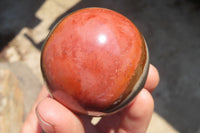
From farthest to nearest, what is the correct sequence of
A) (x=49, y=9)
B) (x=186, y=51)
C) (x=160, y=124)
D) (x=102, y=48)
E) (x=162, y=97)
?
(x=49, y=9)
(x=186, y=51)
(x=162, y=97)
(x=160, y=124)
(x=102, y=48)

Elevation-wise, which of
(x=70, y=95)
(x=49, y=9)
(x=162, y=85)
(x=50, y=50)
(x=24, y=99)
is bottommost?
(x=162, y=85)

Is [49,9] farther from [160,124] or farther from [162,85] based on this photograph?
[160,124]

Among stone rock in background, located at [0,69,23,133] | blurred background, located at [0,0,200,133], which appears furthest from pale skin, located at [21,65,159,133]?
blurred background, located at [0,0,200,133]

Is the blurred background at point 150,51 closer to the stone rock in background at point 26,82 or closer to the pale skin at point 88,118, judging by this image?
the stone rock in background at point 26,82

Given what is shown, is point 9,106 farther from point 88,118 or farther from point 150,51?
point 150,51

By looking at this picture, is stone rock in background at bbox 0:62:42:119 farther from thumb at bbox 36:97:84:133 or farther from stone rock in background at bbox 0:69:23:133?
thumb at bbox 36:97:84:133

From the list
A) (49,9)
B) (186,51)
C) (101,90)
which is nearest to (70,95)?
(101,90)

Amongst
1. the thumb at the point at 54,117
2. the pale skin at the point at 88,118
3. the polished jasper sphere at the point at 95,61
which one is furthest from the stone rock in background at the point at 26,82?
the polished jasper sphere at the point at 95,61
